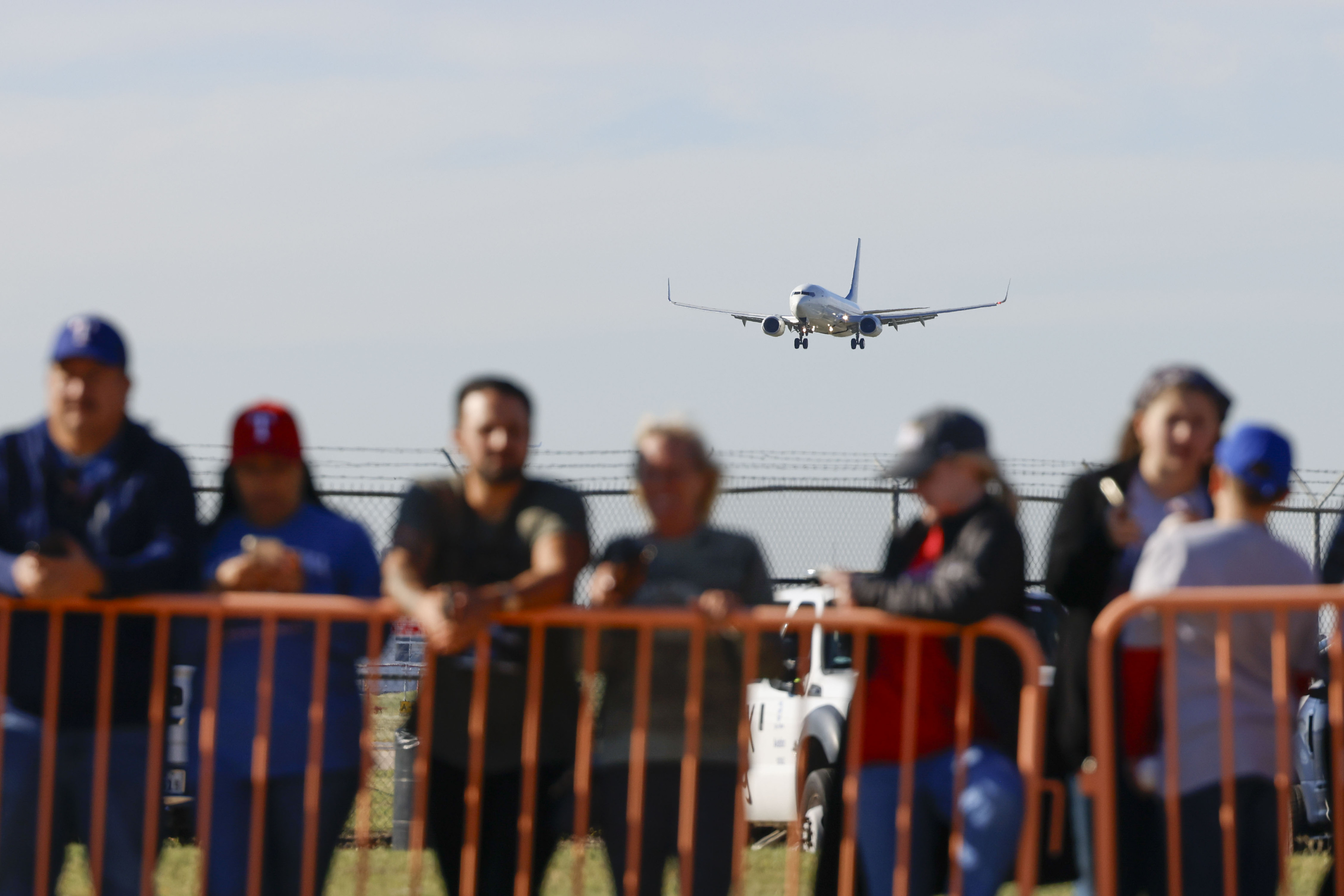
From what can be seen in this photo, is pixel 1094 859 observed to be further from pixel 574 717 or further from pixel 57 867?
pixel 57 867

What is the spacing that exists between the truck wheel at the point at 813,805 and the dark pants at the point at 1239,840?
4.06 meters

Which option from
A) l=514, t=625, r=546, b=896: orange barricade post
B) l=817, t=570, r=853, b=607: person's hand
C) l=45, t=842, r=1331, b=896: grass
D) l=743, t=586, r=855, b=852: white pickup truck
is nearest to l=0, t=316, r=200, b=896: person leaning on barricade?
l=514, t=625, r=546, b=896: orange barricade post

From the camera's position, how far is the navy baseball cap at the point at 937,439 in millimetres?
4172

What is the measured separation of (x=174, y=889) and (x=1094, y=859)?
4808 mm

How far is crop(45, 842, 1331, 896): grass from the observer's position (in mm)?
7551

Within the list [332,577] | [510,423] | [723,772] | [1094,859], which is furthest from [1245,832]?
[332,577]

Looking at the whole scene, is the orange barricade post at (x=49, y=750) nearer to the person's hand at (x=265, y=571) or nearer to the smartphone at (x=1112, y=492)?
the person's hand at (x=265, y=571)

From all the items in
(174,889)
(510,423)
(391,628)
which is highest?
(510,423)

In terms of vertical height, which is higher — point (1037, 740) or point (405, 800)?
point (1037, 740)

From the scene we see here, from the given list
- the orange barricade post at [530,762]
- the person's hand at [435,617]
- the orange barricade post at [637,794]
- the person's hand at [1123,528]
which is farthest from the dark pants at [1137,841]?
the person's hand at [435,617]

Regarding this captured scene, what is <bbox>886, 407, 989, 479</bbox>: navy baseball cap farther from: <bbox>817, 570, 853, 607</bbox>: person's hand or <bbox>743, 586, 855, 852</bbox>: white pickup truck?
<bbox>743, 586, 855, 852</bbox>: white pickup truck

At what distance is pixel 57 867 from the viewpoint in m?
4.36

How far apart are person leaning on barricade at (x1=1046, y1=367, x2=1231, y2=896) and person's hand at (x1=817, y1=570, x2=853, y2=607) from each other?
590 millimetres

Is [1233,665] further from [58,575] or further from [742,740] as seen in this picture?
[58,575]
